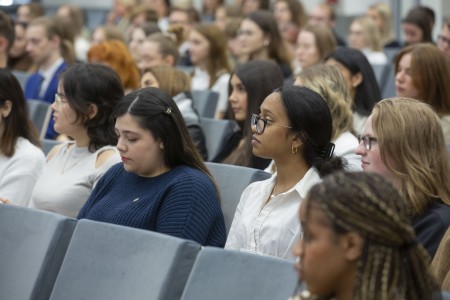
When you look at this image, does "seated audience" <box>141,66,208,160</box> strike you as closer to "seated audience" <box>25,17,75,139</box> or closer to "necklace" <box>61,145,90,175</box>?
"necklace" <box>61,145,90,175</box>

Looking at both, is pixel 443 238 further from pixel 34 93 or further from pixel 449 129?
pixel 34 93

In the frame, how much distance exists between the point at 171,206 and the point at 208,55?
3.80m

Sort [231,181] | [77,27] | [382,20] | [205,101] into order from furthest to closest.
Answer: [77,27] < [382,20] < [205,101] < [231,181]

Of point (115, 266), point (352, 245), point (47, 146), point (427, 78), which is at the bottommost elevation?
point (47, 146)

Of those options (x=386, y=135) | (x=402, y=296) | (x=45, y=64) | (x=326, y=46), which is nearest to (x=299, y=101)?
(x=386, y=135)

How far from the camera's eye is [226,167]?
369 centimetres

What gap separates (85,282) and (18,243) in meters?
0.37

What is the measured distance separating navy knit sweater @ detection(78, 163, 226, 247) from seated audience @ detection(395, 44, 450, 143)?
1.46 m

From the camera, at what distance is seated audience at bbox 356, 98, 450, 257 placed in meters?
2.84

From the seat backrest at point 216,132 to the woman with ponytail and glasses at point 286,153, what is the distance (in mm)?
1536

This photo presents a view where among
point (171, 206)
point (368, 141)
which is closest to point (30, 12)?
point (171, 206)

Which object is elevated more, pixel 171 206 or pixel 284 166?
pixel 284 166

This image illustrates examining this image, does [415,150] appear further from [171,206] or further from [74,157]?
[74,157]

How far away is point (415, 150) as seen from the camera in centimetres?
289
